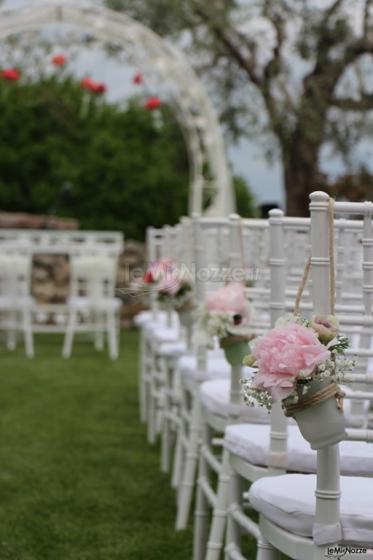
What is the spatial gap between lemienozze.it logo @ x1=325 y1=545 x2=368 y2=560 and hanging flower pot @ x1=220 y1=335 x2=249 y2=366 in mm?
1063

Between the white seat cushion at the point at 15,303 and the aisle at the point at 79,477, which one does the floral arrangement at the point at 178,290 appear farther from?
the white seat cushion at the point at 15,303

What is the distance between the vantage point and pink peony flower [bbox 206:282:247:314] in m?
3.01

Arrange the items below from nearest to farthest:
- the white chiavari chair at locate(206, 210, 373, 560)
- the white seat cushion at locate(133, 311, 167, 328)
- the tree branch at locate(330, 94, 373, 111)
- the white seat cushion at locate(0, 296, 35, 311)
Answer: the white chiavari chair at locate(206, 210, 373, 560) < the white seat cushion at locate(133, 311, 167, 328) < the white seat cushion at locate(0, 296, 35, 311) < the tree branch at locate(330, 94, 373, 111)

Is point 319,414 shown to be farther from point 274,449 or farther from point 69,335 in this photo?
point 69,335

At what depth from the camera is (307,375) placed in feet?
6.13

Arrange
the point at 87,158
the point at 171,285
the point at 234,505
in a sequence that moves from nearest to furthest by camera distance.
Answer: the point at 234,505 → the point at 171,285 → the point at 87,158

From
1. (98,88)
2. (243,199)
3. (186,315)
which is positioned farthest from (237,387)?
(243,199)

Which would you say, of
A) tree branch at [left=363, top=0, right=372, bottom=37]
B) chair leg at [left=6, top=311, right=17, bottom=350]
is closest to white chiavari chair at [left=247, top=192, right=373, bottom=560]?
chair leg at [left=6, top=311, right=17, bottom=350]

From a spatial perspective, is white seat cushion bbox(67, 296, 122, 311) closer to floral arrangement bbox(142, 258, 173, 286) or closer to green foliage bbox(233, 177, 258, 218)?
floral arrangement bbox(142, 258, 173, 286)

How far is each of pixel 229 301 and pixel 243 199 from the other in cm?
1494

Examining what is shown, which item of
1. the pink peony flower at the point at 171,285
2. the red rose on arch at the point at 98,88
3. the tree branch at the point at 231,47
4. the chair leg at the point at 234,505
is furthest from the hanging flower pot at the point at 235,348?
the tree branch at the point at 231,47

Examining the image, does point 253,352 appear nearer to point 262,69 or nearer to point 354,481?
point 354,481

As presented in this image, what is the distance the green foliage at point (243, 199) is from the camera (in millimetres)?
17797

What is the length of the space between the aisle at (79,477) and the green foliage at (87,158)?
28.7ft
